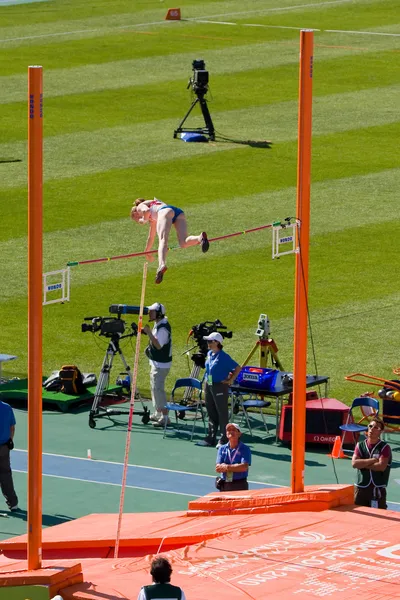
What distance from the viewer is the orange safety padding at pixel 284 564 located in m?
13.3

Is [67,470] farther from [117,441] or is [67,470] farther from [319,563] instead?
[319,563]

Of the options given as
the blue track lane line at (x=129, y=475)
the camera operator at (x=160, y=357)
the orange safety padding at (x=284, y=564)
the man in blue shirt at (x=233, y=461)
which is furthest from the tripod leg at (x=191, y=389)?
the orange safety padding at (x=284, y=564)

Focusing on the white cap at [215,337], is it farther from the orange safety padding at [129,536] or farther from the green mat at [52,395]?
the orange safety padding at [129,536]

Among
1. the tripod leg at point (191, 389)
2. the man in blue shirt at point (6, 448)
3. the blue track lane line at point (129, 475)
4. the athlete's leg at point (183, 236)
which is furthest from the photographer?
the tripod leg at point (191, 389)

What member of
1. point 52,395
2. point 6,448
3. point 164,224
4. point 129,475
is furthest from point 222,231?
point 164,224

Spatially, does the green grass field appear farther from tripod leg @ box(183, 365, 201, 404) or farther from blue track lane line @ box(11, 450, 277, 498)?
blue track lane line @ box(11, 450, 277, 498)

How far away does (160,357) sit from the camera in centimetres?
2178

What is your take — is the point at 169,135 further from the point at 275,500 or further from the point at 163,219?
the point at 275,500

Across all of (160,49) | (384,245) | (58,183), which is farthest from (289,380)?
(160,49)

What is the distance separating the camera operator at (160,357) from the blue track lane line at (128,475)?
5.94 feet

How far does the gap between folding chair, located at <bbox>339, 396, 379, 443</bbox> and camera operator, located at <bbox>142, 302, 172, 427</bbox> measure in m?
2.75

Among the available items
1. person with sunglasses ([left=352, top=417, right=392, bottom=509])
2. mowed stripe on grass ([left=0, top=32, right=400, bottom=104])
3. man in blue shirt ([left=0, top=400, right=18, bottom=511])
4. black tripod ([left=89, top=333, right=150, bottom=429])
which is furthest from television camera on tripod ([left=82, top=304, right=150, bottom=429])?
mowed stripe on grass ([left=0, top=32, right=400, bottom=104])

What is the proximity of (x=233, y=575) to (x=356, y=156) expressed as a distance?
25.2 m

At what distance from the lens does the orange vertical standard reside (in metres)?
13.1
